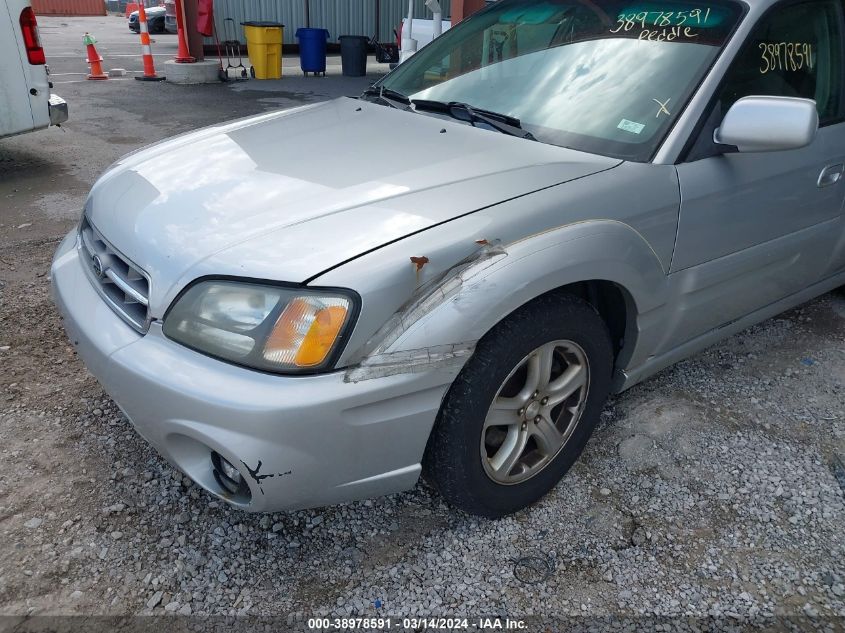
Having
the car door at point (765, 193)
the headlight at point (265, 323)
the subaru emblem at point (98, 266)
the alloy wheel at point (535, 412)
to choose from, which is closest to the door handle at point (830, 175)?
the car door at point (765, 193)

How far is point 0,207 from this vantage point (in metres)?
5.00

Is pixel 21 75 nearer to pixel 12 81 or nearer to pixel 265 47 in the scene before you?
pixel 12 81

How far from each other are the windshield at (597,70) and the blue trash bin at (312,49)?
1017cm

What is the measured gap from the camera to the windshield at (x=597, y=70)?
2.34 m

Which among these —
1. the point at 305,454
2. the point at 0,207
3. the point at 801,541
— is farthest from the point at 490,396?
the point at 0,207

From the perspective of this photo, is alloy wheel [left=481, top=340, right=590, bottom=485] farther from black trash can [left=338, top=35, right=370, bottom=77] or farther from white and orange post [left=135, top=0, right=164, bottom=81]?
black trash can [left=338, top=35, right=370, bottom=77]

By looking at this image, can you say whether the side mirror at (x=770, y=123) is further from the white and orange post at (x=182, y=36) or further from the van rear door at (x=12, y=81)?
the white and orange post at (x=182, y=36)

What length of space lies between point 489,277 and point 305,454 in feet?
2.21

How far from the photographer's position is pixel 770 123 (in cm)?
213

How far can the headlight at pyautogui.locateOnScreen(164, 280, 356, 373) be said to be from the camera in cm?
171

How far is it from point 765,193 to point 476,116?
1130mm

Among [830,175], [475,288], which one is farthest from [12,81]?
[830,175]

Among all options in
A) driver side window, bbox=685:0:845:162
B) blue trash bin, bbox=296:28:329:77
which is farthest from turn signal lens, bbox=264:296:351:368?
blue trash bin, bbox=296:28:329:77

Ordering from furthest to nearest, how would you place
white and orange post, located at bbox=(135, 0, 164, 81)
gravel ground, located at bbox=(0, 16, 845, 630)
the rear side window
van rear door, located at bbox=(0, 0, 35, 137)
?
white and orange post, located at bbox=(135, 0, 164, 81), van rear door, located at bbox=(0, 0, 35, 137), the rear side window, gravel ground, located at bbox=(0, 16, 845, 630)
